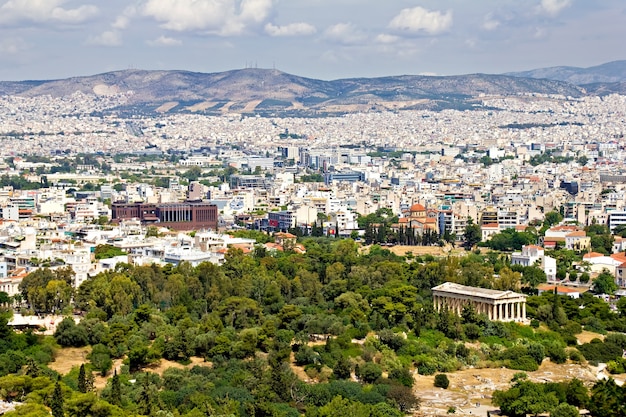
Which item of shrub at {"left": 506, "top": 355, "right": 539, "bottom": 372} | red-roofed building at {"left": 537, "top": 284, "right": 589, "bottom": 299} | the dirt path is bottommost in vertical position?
the dirt path

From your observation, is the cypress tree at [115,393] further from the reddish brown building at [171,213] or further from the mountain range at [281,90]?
the mountain range at [281,90]

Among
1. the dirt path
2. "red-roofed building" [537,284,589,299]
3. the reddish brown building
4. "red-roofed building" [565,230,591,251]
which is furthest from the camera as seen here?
the reddish brown building

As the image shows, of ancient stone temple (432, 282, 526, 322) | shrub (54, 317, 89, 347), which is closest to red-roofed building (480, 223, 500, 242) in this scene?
ancient stone temple (432, 282, 526, 322)

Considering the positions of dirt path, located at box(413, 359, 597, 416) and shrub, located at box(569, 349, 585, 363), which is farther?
shrub, located at box(569, 349, 585, 363)

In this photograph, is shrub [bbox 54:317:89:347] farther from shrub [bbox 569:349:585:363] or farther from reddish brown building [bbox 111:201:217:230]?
reddish brown building [bbox 111:201:217:230]

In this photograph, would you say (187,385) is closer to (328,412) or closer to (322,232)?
(328,412)

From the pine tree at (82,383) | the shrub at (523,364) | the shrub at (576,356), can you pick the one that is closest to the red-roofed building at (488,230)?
the shrub at (576,356)
